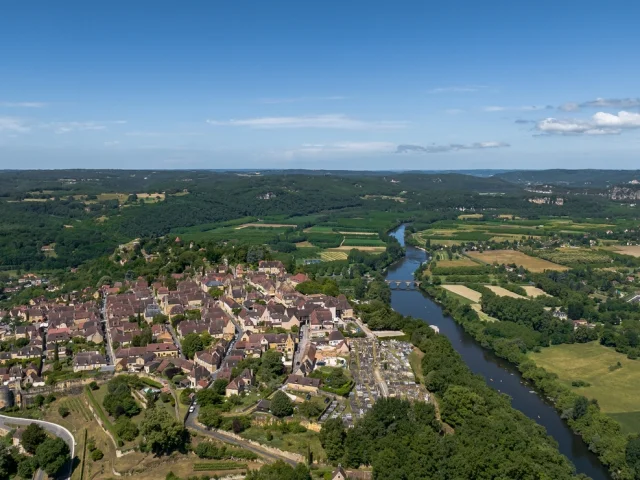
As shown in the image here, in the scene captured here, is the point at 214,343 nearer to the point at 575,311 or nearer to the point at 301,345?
the point at 301,345

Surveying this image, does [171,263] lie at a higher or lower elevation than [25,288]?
higher

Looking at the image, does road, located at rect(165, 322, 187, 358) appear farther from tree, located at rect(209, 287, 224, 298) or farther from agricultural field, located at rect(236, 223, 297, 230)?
agricultural field, located at rect(236, 223, 297, 230)

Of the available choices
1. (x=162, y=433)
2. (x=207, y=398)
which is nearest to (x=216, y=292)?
(x=207, y=398)

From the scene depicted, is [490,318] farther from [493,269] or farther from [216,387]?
[216,387]

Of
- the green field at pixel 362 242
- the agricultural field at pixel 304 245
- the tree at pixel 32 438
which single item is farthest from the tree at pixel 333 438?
the green field at pixel 362 242

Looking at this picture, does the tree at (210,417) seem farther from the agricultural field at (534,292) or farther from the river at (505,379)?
the agricultural field at (534,292)

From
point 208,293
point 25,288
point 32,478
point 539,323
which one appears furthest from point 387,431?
point 25,288

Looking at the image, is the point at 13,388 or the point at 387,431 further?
the point at 13,388

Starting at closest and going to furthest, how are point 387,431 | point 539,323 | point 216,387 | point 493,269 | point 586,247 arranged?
point 387,431 → point 216,387 → point 539,323 → point 493,269 → point 586,247

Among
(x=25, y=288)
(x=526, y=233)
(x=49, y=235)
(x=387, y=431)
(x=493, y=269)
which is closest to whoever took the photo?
(x=387, y=431)
